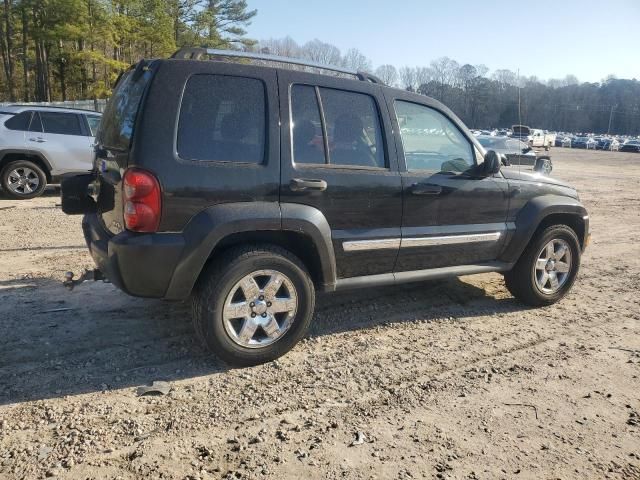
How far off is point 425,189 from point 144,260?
2.22 metres

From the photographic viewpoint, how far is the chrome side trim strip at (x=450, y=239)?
427 cm

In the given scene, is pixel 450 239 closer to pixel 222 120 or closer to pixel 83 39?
pixel 222 120

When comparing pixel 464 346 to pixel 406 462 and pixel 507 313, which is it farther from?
pixel 406 462

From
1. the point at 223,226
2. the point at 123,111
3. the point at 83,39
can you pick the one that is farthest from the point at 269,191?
the point at 83,39

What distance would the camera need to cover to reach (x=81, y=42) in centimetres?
3338

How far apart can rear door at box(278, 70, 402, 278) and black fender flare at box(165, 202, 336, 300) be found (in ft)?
0.43

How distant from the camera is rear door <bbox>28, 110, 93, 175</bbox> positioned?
10.2 meters

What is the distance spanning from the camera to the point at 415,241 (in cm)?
429

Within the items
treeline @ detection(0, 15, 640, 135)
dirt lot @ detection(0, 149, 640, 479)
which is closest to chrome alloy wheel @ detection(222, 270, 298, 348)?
dirt lot @ detection(0, 149, 640, 479)

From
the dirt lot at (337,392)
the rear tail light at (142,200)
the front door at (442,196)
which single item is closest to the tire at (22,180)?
the dirt lot at (337,392)

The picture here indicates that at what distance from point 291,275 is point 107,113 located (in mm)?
1916

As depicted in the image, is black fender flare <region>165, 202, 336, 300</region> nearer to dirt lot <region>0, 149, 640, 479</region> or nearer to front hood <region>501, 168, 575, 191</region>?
dirt lot <region>0, 149, 640, 479</region>

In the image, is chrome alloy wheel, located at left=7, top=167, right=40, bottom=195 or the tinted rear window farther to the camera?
chrome alloy wheel, located at left=7, top=167, right=40, bottom=195

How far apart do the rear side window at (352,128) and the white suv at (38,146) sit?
295 inches
